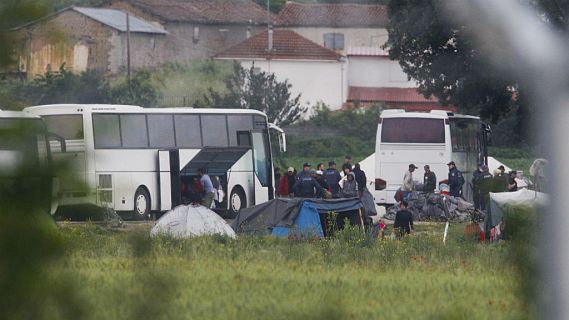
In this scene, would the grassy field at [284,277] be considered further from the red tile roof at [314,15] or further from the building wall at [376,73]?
the building wall at [376,73]

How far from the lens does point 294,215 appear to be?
19938 mm

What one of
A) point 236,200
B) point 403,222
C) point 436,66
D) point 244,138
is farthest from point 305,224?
point 436,66

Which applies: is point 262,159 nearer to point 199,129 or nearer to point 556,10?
point 199,129


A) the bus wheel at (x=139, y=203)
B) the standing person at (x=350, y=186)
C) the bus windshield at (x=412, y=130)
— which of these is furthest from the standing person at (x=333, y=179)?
the bus wheel at (x=139, y=203)

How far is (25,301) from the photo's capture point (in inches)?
97.3

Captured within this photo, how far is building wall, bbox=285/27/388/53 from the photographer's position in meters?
44.0

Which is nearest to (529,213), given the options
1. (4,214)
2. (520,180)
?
(4,214)

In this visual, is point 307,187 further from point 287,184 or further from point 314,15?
point 314,15

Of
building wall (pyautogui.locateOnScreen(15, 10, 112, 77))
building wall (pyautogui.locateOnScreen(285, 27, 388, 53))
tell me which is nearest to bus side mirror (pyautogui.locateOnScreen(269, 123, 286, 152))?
building wall (pyautogui.locateOnScreen(285, 27, 388, 53))

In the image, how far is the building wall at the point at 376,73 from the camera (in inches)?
1688

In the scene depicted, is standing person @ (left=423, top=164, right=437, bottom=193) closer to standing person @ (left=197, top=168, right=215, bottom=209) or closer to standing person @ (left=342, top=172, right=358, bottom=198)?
standing person @ (left=342, top=172, right=358, bottom=198)

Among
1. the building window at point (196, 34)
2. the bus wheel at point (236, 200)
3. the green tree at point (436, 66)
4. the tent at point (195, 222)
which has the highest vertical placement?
the building window at point (196, 34)

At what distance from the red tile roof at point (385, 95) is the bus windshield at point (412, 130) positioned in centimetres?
1523

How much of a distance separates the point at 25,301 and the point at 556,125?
1102mm
